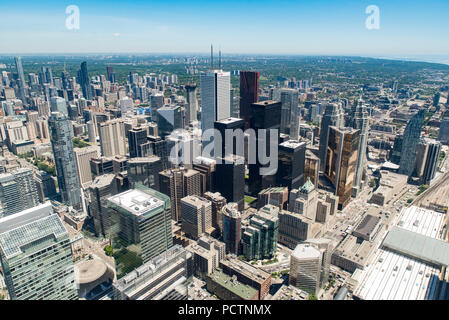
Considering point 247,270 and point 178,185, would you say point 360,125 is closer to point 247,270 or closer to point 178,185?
point 178,185

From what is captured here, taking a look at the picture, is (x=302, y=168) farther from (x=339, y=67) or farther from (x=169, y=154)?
(x=339, y=67)

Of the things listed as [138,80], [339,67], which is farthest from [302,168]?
[339,67]

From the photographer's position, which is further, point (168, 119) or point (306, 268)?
point (168, 119)

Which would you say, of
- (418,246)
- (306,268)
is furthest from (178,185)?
(418,246)

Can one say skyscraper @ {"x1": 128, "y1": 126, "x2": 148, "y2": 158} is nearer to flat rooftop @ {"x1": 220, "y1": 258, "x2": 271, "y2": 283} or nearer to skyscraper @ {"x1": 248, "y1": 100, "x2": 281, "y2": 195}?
skyscraper @ {"x1": 248, "y1": 100, "x2": 281, "y2": 195}

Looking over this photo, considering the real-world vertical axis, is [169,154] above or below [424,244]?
above

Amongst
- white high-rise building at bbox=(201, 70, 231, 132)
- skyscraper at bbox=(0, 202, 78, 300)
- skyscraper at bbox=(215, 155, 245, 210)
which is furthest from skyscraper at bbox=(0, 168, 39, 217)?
white high-rise building at bbox=(201, 70, 231, 132)

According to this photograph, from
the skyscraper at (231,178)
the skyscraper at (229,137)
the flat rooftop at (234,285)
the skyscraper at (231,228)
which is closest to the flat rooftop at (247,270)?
the flat rooftop at (234,285)
